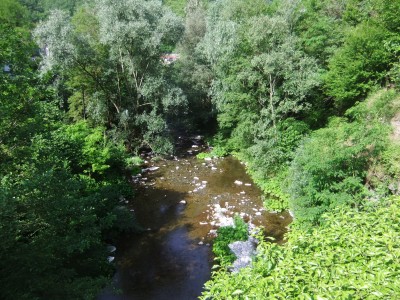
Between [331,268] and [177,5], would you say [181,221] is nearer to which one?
[331,268]

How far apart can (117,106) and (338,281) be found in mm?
24830

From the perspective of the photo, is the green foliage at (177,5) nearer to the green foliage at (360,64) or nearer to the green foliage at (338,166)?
the green foliage at (360,64)

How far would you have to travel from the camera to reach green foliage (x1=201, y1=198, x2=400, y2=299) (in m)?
4.07

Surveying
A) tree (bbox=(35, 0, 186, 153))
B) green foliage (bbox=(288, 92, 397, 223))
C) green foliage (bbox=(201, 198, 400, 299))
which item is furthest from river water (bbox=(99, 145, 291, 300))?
green foliage (bbox=(201, 198, 400, 299))

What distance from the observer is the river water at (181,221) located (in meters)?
13.1

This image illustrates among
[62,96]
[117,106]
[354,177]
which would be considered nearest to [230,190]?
[354,177]

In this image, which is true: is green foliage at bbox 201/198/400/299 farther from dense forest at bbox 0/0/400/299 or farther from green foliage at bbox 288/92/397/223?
green foliage at bbox 288/92/397/223

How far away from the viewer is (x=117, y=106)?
26641 mm

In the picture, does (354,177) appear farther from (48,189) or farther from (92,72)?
(92,72)

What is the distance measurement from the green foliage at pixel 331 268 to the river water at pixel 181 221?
24.5 feet

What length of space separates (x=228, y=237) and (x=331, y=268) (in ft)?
36.5

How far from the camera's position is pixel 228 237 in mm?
15391

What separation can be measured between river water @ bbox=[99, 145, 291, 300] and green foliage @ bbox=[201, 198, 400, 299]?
747 centimetres

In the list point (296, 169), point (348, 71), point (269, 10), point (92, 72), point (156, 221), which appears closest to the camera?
point (296, 169)
